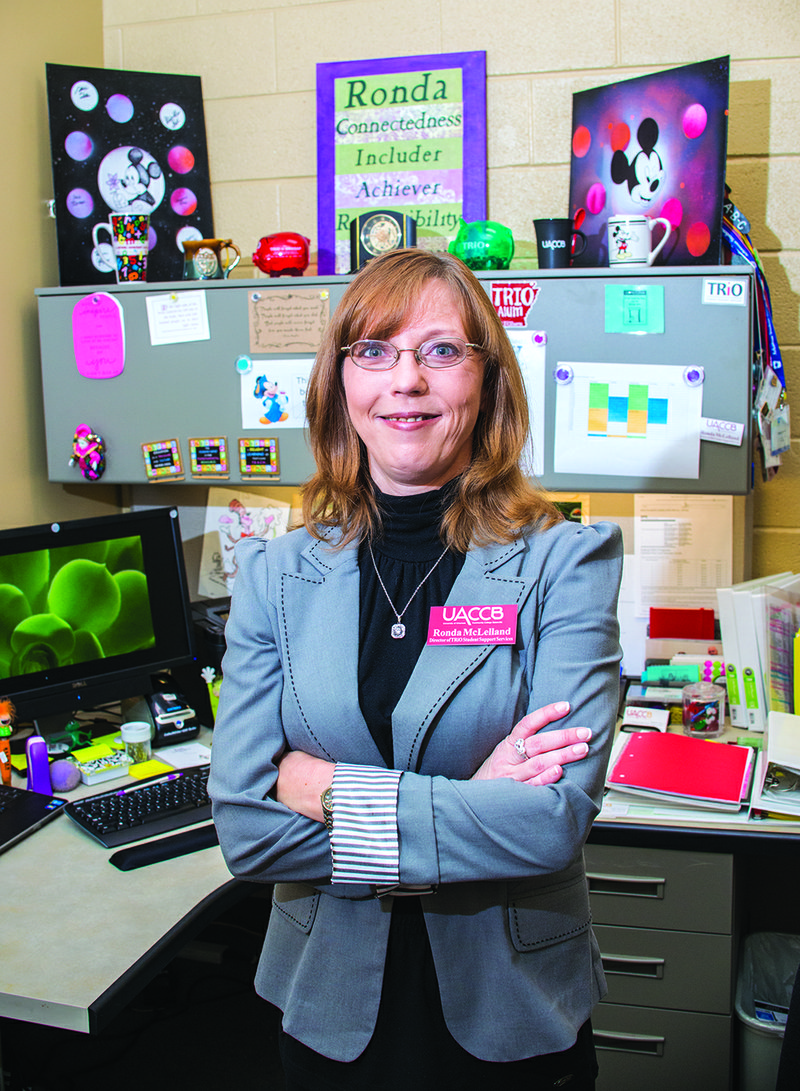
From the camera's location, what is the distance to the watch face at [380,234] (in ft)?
6.48

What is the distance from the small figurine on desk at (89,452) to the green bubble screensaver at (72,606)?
19cm

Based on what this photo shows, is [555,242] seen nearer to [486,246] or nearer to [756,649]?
[486,246]

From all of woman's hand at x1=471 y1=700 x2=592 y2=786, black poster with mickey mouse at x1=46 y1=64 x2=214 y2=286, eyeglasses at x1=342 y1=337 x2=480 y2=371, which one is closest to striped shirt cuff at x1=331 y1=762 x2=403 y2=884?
woman's hand at x1=471 y1=700 x2=592 y2=786

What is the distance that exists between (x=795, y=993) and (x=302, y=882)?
581mm

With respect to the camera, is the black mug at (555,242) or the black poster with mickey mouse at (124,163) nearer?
the black mug at (555,242)

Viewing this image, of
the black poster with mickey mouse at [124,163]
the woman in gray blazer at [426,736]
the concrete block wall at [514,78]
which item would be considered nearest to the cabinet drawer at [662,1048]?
the woman in gray blazer at [426,736]

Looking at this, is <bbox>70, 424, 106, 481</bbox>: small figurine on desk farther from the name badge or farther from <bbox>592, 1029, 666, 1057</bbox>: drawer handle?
<bbox>592, 1029, 666, 1057</bbox>: drawer handle

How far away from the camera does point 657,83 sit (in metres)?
1.91

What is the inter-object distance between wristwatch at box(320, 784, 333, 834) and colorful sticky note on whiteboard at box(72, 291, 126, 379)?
4.47ft

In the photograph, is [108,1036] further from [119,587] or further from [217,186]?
[217,186]

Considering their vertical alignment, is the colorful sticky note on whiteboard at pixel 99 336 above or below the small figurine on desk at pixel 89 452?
above

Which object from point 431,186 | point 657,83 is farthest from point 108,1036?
point 657,83

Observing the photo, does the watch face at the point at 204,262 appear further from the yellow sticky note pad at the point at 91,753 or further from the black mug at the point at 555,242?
the yellow sticky note pad at the point at 91,753

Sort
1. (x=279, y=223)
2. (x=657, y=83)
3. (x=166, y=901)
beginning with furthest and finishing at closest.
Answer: (x=279, y=223) < (x=657, y=83) < (x=166, y=901)
